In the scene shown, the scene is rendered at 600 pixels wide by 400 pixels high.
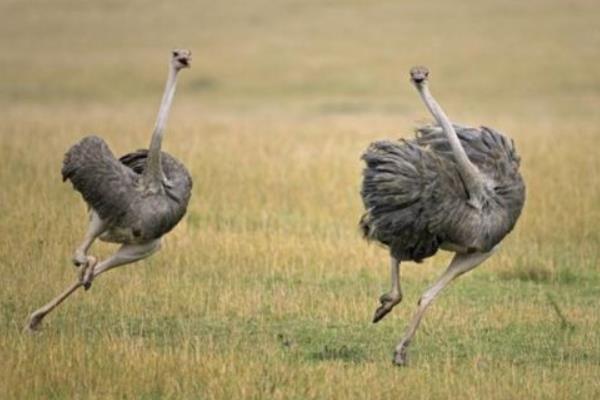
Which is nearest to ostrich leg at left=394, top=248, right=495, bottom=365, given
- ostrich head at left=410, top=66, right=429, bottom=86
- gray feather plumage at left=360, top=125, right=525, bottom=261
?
gray feather plumage at left=360, top=125, right=525, bottom=261

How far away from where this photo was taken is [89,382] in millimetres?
7551

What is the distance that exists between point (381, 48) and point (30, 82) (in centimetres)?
1005

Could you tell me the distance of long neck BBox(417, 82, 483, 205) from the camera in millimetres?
8305

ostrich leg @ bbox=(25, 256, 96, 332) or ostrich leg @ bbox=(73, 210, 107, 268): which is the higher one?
ostrich leg @ bbox=(73, 210, 107, 268)

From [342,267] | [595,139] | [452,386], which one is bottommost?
[452,386]

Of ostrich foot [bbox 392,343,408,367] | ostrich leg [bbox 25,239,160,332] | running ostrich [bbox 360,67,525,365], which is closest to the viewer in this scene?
ostrich foot [bbox 392,343,408,367]

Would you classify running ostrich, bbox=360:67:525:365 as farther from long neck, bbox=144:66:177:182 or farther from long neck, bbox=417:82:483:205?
long neck, bbox=144:66:177:182

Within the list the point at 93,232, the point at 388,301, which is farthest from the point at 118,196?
the point at 388,301

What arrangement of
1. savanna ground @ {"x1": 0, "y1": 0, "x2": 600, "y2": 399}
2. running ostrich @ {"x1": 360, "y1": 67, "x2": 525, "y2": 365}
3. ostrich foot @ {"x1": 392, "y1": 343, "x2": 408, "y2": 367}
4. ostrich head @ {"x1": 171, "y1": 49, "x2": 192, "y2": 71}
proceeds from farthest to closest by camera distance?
ostrich head @ {"x1": 171, "y1": 49, "x2": 192, "y2": 71}
running ostrich @ {"x1": 360, "y1": 67, "x2": 525, "y2": 365}
ostrich foot @ {"x1": 392, "y1": 343, "x2": 408, "y2": 367}
savanna ground @ {"x1": 0, "y1": 0, "x2": 600, "y2": 399}

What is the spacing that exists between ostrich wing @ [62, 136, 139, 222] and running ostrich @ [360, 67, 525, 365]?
1444 mm

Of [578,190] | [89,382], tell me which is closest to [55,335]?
[89,382]

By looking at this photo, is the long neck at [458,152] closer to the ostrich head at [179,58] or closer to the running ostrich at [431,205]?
the running ostrich at [431,205]

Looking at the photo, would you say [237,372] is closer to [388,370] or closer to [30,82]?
[388,370]

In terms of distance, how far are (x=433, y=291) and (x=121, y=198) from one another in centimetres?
195
